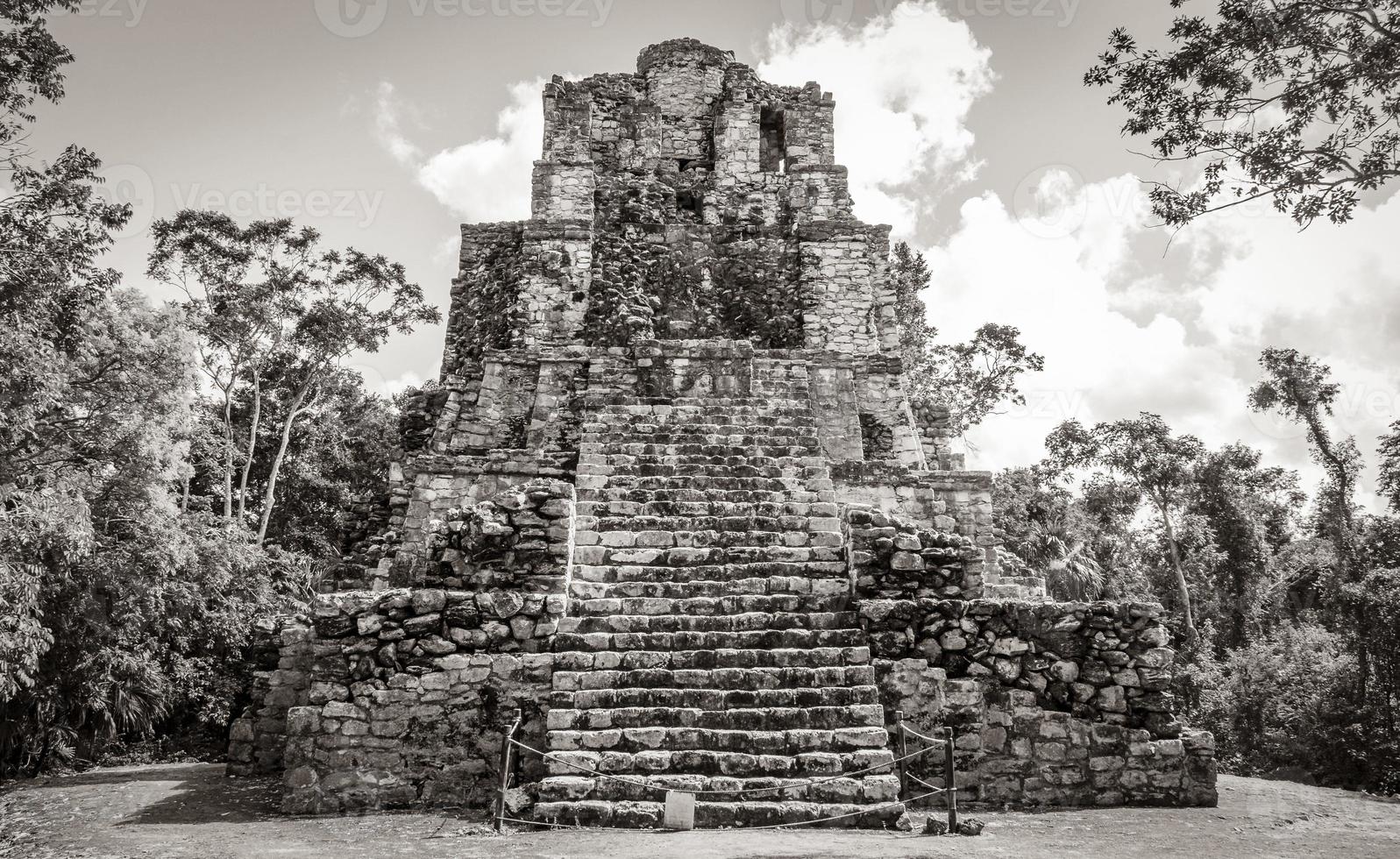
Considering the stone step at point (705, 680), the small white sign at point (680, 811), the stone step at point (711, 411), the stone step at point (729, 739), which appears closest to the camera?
the small white sign at point (680, 811)

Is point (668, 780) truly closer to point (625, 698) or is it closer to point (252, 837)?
point (625, 698)

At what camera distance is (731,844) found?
4.89 meters

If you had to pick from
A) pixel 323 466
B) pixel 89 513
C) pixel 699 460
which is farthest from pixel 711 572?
pixel 323 466

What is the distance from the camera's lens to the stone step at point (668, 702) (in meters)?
6.11

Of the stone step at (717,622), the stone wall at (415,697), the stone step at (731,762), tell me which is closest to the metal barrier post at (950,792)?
the stone step at (731,762)

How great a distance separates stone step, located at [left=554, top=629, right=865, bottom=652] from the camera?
265 inches

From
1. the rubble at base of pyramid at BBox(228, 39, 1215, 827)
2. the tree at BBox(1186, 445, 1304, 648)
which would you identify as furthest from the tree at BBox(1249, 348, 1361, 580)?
the rubble at base of pyramid at BBox(228, 39, 1215, 827)

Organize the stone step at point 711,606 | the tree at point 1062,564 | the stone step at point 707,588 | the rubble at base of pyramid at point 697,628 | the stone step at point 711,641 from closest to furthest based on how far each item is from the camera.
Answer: the rubble at base of pyramid at point 697,628, the stone step at point 711,641, the stone step at point 711,606, the stone step at point 707,588, the tree at point 1062,564

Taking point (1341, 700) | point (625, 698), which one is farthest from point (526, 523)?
point (1341, 700)

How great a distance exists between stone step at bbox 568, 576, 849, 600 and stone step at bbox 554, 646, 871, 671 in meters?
0.76

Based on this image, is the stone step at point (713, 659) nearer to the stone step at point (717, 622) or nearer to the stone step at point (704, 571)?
the stone step at point (717, 622)

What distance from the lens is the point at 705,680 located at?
636 cm

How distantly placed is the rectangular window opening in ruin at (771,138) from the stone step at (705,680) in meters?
12.0

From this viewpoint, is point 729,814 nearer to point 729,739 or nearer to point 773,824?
point 773,824
